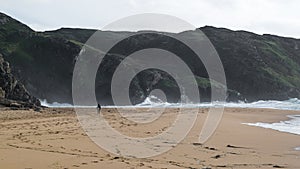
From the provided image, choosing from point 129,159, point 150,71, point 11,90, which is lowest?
point 129,159

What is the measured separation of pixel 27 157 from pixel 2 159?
681 millimetres

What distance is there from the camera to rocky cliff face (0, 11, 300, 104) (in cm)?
5219

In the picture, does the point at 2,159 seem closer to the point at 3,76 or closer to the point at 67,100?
the point at 3,76

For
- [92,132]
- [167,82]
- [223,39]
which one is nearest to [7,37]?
[167,82]

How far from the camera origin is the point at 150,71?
61.6 meters

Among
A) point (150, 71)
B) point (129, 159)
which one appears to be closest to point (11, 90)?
point (129, 159)

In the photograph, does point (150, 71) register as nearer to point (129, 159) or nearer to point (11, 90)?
point (11, 90)

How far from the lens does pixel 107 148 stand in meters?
12.6

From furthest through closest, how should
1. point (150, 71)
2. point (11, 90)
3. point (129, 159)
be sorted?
1. point (150, 71)
2. point (11, 90)
3. point (129, 159)

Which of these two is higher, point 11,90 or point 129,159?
point 11,90

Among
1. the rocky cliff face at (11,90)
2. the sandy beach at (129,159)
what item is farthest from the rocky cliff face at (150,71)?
the sandy beach at (129,159)

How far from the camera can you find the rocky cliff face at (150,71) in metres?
52.2

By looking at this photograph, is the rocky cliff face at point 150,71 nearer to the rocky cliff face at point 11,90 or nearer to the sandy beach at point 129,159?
the rocky cliff face at point 11,90

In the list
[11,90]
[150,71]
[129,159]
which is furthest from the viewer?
[150,71]
